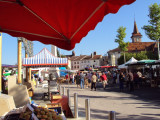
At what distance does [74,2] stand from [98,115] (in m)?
5.89

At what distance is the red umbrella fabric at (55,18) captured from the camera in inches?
99.2

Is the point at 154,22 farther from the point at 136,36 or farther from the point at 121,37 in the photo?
the point at 136,36

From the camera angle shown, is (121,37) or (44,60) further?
(121,37)

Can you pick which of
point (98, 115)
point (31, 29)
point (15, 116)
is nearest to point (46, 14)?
point (31, 29)

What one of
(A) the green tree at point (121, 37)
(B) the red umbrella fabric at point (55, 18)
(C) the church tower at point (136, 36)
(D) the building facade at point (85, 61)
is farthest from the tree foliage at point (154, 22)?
(C) the church tower at point (136, 36)

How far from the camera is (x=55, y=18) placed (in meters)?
3.30

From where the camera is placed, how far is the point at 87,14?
9.34ft

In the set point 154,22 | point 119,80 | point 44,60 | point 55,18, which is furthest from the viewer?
point 154,22

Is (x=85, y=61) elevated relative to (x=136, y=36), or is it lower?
lower

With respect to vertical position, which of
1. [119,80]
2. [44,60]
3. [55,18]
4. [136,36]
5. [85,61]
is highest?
[136,36]

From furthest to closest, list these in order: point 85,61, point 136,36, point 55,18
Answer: point 136,36, point 85,61, point 55,18

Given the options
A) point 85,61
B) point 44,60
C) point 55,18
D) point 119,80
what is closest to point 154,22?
point 119,80

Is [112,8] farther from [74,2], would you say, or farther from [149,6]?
[149,6]

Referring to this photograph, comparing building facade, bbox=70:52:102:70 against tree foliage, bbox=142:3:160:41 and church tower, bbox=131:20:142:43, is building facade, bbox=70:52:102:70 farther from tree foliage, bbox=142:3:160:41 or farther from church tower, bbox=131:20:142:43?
tree foliage, bbox=142:3:160:41
